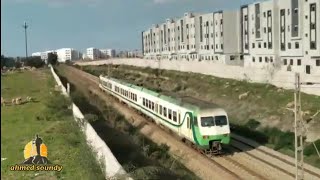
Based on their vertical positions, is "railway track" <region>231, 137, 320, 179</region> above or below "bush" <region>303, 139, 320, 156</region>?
below

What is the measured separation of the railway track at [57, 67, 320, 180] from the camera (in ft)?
67.3

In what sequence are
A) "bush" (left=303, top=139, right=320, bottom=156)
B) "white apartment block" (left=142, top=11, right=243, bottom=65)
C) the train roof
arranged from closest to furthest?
"bush" (left=303, top=139, right=320, bottom=156)
the train roof
"white apartment block" (left=142, top=11, right=243, bottom=65)

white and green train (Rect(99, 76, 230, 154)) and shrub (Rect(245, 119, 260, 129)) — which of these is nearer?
white and green train (Rect(99, 76, 230, 154))

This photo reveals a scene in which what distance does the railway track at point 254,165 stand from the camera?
2052 cm

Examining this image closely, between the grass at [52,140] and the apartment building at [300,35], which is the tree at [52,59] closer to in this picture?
the apartment building at [300,35]

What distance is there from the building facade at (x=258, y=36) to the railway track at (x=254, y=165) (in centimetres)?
2715


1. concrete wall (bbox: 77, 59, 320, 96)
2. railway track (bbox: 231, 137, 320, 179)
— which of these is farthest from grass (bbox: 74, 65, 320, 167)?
railway track (bbox: 231, 137, 320, 179)

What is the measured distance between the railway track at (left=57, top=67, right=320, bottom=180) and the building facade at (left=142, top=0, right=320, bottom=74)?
27.2 m

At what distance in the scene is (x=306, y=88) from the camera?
1553 inches

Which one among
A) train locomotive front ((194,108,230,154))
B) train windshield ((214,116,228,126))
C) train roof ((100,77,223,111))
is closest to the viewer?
train locomotive front ((194,108,230,154))

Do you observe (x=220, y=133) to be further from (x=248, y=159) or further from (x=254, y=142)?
(x=254, y=142)

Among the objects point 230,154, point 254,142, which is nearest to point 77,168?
point 230,154

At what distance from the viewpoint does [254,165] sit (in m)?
22.4

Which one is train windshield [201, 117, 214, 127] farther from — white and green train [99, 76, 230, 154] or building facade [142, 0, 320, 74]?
building facade [142, 0, 320, 74]
